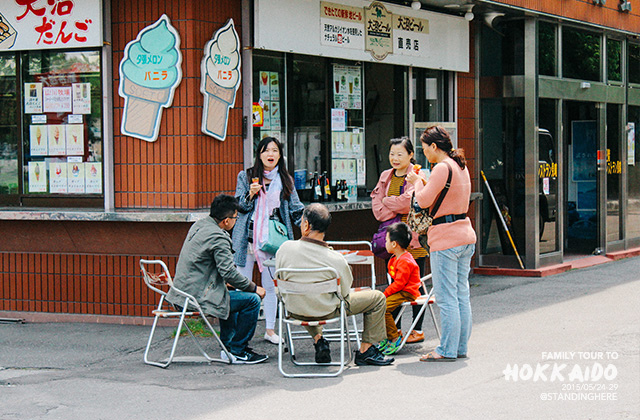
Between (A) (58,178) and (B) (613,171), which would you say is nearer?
(A) (58,178)

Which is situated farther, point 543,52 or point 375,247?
point 543,52

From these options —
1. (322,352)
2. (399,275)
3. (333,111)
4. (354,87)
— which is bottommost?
(322,352)

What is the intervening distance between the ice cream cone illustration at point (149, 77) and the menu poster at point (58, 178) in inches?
34.4

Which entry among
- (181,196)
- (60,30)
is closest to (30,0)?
(60,30)

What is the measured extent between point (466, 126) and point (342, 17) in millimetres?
2935

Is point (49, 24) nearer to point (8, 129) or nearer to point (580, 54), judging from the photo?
point (8, 129)

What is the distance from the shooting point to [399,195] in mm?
7520

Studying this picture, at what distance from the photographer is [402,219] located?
7512 millimetres

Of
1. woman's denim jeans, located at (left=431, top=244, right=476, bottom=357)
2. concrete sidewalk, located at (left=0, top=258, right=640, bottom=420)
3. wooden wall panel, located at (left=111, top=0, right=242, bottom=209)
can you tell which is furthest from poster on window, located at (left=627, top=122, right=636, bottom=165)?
woman's denim jeans, located at (left=431, top=244, right=476, bottom=357)

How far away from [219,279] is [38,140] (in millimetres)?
3199

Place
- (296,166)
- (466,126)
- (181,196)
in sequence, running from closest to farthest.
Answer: (181,196)
(296,166)
(466,126)

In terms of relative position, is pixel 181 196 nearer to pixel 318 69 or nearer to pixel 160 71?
pixel 160 71

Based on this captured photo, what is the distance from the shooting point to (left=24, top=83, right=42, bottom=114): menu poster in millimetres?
8734

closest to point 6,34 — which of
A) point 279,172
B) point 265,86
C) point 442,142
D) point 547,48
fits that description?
point 265,86
